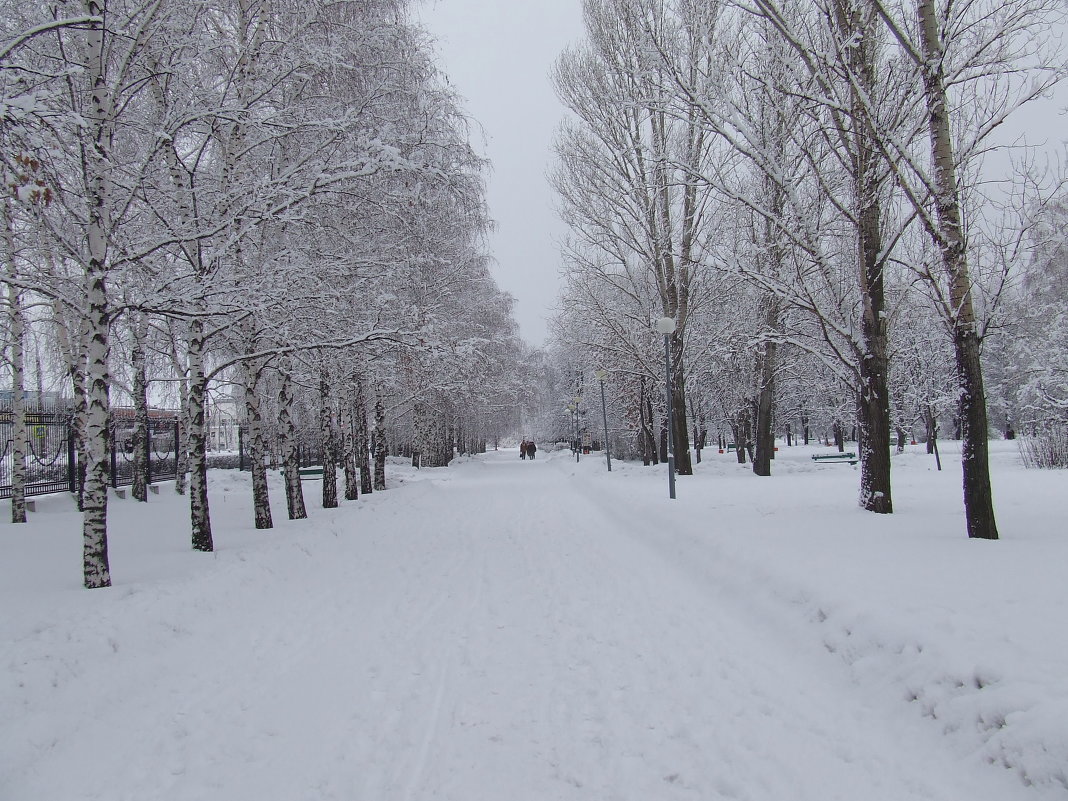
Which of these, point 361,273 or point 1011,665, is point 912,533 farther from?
point 361,273

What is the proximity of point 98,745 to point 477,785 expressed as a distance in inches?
88.8

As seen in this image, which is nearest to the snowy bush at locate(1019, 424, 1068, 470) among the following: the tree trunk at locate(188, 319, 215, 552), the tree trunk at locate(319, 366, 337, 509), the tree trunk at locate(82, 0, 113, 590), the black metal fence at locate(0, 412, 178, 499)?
the tree trunk at locate(319, 366, 337, 509)

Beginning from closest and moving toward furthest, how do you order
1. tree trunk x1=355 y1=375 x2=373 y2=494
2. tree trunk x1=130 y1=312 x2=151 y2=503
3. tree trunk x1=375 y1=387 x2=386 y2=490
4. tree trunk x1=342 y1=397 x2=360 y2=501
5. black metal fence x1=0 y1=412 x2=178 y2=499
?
1. black metal fence x1=0 y1=412 x2=178 y2=499
2. tree trunk x1=130 y1=312 x2=151 y2=503
3. tree trunk x1=342 y1=397 x2=360 y2=501
4. tree trunk x1=355 y1=375 x2=373 y2=494
5. tree trunk x1=375 y1=387 x2=386 y2=490

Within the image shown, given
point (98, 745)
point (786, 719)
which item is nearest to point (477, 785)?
point (786, 719)

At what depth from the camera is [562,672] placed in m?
3.94

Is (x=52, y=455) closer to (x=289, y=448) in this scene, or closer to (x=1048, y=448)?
(x=289, y=448)

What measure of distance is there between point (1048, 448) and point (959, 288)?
45.1 feet

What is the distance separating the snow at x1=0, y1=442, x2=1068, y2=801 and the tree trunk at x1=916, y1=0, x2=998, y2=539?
1.89ft

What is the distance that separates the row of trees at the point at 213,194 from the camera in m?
5.52

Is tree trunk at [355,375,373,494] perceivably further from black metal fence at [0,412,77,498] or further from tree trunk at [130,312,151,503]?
black metal fence at [0,412,77,498]

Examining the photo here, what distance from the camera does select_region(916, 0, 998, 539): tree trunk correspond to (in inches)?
239

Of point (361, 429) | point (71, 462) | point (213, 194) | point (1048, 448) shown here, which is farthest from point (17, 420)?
point (1048, 448)

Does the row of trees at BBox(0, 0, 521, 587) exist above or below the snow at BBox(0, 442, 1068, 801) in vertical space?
above

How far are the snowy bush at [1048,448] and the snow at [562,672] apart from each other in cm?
1075
